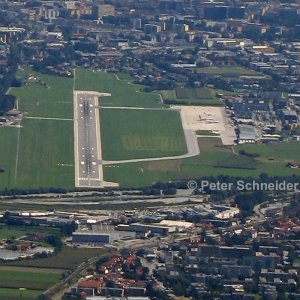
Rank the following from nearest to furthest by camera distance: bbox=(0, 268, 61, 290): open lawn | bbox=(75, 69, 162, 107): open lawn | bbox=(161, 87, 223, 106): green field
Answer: bbox=(0, 268, 61, 290): open lawn, bbox=(75, 69, 162, 107): open lawn, bbox=(161, 87, 223, 106): green field

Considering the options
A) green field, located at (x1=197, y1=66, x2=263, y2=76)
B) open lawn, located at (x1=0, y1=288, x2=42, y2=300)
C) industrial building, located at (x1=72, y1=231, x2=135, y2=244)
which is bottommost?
green field, located at (x1=197, y1=66, x2=263, y2=76)

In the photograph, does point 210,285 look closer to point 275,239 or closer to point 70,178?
point 275,239

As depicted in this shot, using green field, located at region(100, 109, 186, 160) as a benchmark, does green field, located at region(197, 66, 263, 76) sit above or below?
below

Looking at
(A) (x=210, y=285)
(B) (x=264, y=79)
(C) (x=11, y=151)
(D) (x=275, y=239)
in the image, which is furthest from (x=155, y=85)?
(A) (x=210, y=285)

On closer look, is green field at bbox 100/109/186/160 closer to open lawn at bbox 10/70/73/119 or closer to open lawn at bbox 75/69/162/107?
open lawn at bbox 10/70/73/119

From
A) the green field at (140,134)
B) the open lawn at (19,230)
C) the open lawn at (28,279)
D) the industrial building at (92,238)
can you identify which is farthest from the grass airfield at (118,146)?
the open lawn at (28,279)

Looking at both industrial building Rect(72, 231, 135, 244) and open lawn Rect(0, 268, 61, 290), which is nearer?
open lawn Rect(0, 268, 61, 290)

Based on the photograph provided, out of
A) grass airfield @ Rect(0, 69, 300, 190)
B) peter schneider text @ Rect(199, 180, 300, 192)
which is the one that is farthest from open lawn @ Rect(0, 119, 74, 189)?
peter schneider text @ Rect(199, 180, 300, 192)
